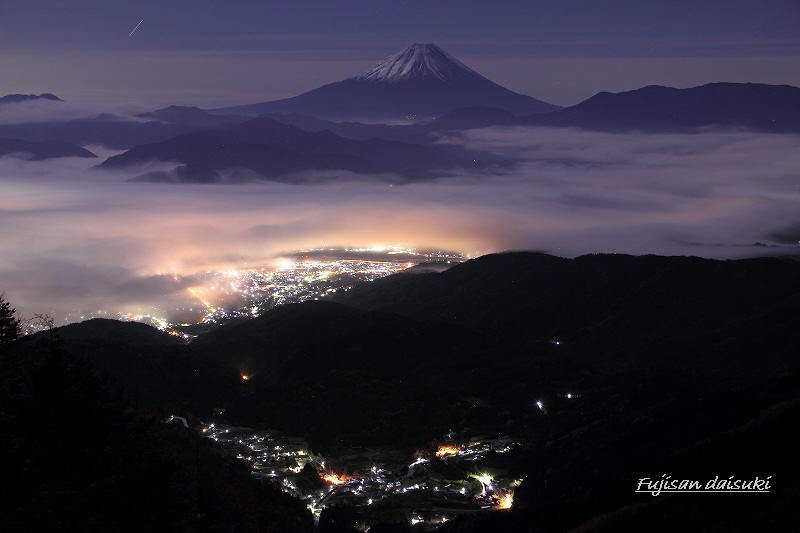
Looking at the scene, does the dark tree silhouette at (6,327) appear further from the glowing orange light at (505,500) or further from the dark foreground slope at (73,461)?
the glowing orange light at (505,500)

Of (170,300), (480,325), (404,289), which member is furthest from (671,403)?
(170,300)

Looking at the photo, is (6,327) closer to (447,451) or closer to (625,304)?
(447,451)

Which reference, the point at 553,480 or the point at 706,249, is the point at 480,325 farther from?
the point at 706,249

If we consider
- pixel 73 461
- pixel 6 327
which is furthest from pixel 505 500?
pixel 6 327

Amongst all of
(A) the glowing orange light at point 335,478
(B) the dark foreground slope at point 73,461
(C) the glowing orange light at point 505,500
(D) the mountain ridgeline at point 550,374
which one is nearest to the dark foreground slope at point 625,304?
(D) the mountain ridgeline at point 550,374

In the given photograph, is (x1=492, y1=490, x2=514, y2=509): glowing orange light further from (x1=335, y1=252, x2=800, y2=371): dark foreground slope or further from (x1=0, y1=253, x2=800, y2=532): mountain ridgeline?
(x1=335, y1=252, x2=800, y2=371): dark foreground slope

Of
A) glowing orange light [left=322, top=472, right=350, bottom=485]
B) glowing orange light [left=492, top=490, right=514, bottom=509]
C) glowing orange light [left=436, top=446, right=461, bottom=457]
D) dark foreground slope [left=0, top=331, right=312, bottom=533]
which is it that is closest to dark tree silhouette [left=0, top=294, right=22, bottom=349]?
dark foreground slope [left=0, top=331, right=312, bottom=533]

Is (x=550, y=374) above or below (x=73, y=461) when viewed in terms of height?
below
